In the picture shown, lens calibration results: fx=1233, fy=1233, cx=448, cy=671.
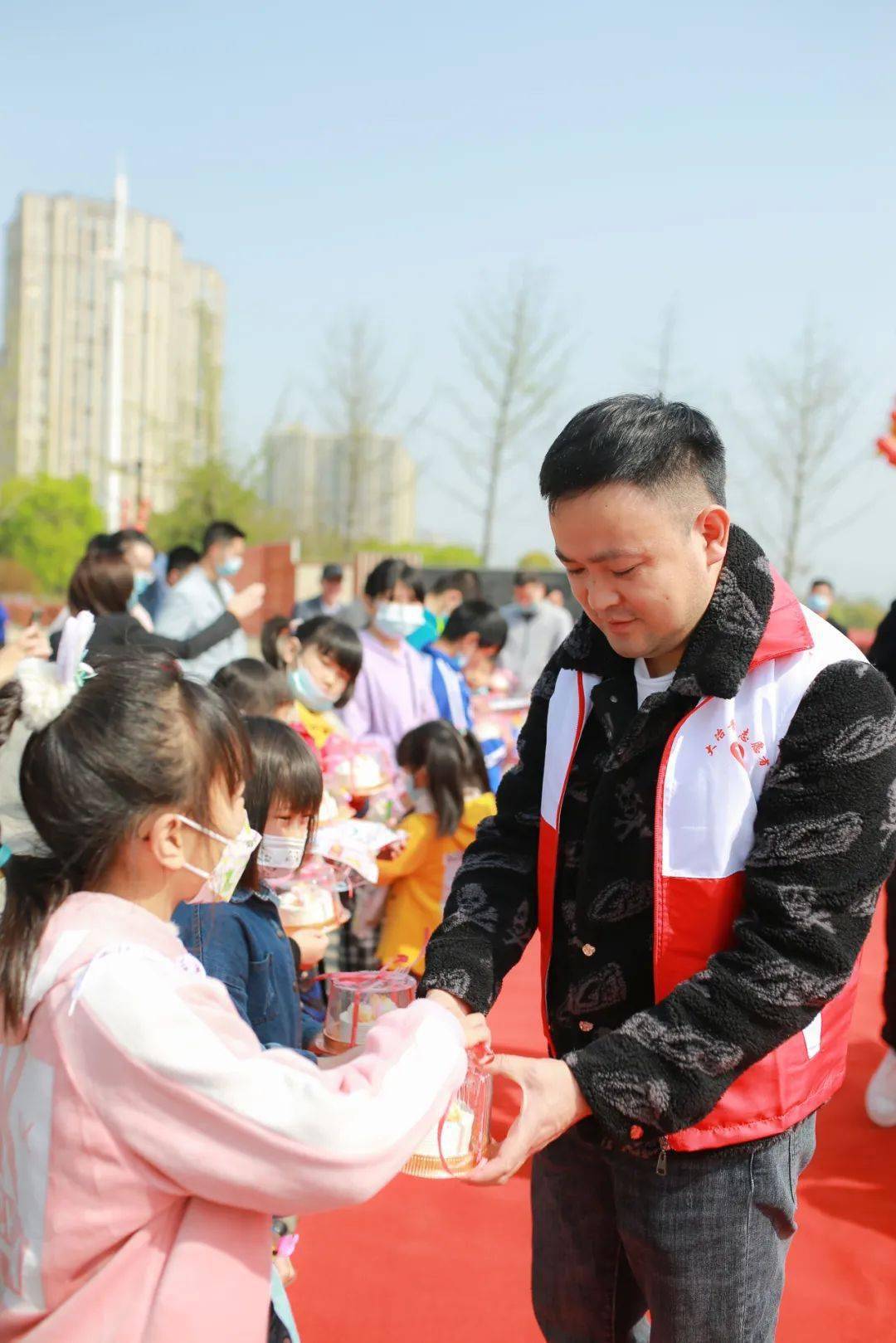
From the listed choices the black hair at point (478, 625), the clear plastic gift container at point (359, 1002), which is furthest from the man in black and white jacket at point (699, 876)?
the black hair at point (478, 625)

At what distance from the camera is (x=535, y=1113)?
4.98 feet

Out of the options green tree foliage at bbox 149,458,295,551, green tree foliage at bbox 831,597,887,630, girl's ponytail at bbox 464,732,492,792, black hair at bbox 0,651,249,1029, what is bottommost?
green tree foliage at bbox 831,597,887,630

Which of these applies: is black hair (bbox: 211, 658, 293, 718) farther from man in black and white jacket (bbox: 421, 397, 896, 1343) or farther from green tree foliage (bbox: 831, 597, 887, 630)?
green tree foliage (bbox: 831, 597, 887, 630)

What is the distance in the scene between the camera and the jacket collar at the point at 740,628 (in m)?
1.56

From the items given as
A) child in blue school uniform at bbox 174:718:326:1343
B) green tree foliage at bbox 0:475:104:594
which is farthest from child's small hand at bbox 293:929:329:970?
green tree foliage at bbox 0:475:104:594

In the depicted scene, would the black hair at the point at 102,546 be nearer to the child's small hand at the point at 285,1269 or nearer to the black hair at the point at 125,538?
the black hair at the point at 125,538

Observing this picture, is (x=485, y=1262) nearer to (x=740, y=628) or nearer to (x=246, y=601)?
(x=740, y=628)

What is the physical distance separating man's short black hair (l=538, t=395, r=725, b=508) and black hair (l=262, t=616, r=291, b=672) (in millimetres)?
3816

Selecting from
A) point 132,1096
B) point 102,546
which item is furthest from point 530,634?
point 132,1096

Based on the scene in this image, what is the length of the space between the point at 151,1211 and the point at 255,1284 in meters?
0.17

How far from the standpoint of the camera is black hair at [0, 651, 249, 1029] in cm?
146

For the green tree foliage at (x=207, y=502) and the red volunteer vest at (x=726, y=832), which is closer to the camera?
the red volunteer vest at (x=726, y=832)

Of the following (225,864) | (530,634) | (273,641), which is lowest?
(530,634)

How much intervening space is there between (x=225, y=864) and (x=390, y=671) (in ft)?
12.3
